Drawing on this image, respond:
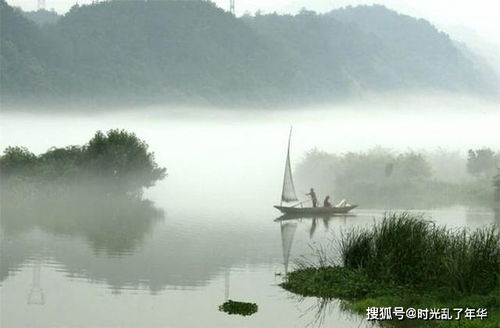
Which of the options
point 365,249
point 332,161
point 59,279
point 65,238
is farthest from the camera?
point 332,161

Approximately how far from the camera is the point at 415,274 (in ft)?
81.0

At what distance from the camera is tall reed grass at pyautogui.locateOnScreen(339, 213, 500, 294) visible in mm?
22531

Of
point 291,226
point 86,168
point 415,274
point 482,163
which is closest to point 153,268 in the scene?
point 415,274

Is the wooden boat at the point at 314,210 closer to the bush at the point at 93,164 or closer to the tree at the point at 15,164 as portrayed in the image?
the bush at the point at 93,164

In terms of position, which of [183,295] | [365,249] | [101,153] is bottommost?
[183,295]

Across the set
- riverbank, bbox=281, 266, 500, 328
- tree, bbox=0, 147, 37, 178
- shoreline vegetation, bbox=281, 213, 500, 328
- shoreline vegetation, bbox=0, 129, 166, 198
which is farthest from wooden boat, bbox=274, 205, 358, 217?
shoreline vegetation, bbox=281, 213, 500, 328

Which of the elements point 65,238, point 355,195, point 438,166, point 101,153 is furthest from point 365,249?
point 438,166

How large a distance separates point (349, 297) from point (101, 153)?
82707mm

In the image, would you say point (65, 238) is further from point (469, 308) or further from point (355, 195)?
point (355, 195)

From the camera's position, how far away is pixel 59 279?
3175cm

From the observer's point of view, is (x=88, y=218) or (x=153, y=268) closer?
(x=153, y=268)

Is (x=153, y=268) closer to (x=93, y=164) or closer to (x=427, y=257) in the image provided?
(x=427, y=257)

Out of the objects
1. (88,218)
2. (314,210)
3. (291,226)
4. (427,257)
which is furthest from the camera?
(314,210)

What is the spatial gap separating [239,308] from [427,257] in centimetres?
698
